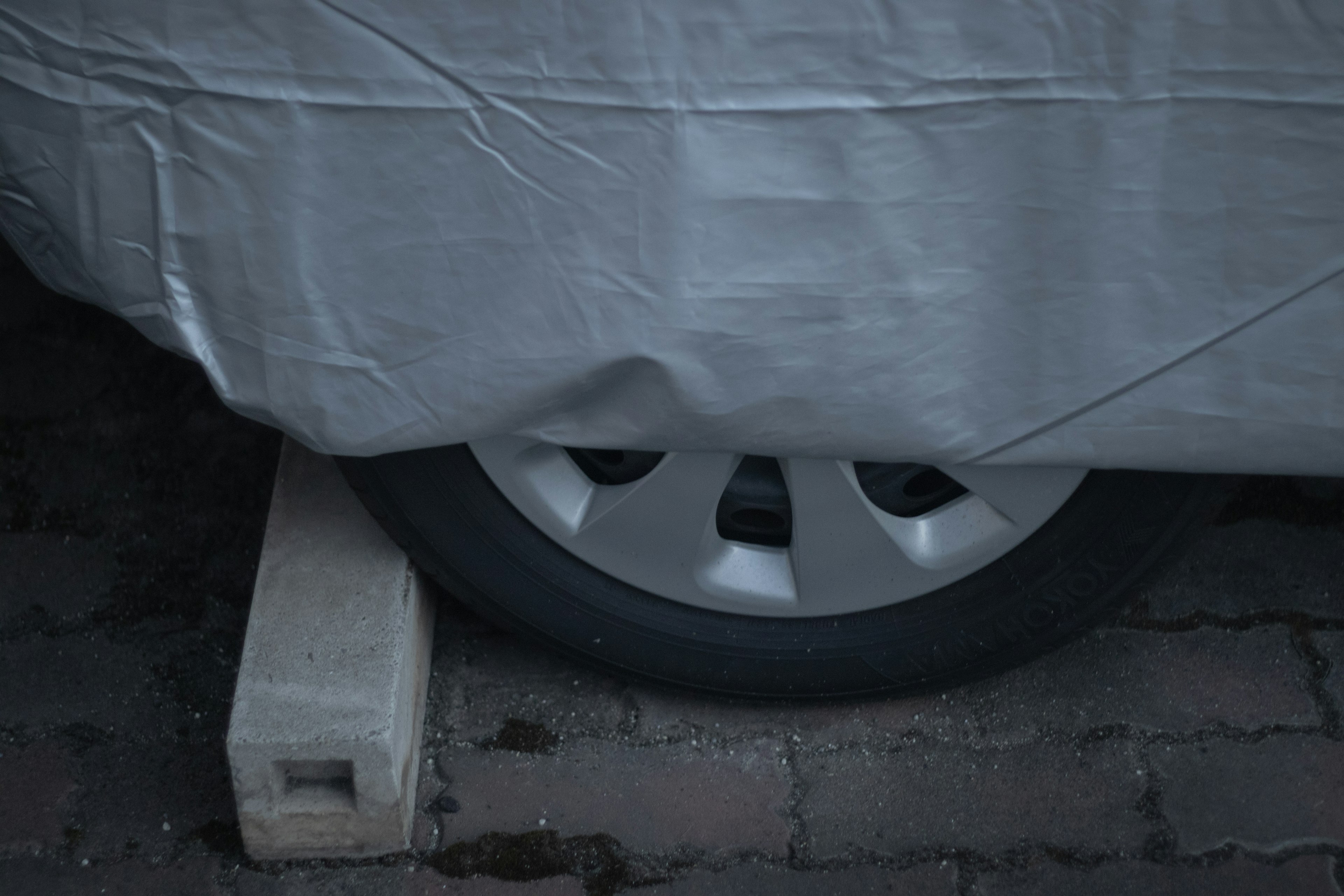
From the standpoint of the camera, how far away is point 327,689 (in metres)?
1.31

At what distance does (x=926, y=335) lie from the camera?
1.09 meters

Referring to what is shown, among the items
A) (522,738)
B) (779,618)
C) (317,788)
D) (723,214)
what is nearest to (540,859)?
(522,738)

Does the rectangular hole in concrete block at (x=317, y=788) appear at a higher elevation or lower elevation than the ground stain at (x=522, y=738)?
higher

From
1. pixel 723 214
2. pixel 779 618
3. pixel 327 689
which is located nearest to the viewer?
pixel 723 214

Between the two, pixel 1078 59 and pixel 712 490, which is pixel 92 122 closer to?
pixel 712 490

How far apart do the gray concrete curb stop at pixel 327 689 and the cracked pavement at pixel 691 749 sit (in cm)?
8

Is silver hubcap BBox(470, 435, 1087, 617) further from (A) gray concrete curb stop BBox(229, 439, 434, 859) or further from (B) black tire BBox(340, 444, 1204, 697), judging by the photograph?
(A) gray concrete curb stop BBox(229, 439, 434, 859)

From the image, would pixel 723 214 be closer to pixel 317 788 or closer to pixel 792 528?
pixel 792 528

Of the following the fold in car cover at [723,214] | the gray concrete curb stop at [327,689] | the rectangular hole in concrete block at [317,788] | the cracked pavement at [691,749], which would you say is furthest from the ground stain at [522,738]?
the fold in car cover at [723,214]

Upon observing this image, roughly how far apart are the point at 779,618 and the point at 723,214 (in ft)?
2.01

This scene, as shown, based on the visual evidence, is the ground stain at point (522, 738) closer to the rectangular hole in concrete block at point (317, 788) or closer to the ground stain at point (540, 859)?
the ground stain at point (540, 859)

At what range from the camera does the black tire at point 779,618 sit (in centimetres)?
131

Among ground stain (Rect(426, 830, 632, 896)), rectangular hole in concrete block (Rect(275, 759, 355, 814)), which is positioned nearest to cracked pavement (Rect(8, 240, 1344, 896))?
ground stain (Rect(426, 830, 632, 896))

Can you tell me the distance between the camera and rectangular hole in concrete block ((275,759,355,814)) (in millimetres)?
1307
